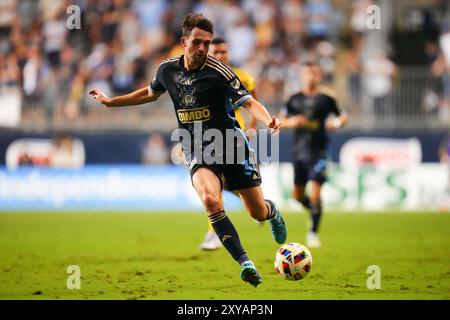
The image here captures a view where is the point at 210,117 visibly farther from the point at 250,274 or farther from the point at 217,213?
the point at 250,274

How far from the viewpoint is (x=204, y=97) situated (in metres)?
8.39

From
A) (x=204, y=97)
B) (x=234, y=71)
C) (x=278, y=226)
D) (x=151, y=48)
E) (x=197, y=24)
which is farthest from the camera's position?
(x=151, y=48)

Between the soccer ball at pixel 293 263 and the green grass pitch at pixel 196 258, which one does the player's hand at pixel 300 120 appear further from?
the soccer ball at pixel 293 263

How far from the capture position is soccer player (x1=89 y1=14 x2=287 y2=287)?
8180mm

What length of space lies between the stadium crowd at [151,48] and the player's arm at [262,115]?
12.5 m

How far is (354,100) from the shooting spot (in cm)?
2052

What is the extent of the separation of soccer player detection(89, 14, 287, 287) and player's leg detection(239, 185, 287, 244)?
0.01 metres

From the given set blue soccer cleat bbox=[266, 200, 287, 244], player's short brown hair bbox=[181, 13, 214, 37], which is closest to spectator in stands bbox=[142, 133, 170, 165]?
blue soccer cleat bbox=[266, 200, 287, 244]

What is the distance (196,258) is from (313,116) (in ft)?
11.5

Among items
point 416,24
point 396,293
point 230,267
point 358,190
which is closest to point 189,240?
point 230,267

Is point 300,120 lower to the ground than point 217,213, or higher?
higher

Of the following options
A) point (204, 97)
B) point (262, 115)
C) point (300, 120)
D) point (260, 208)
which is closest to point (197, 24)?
point (204, 97)
